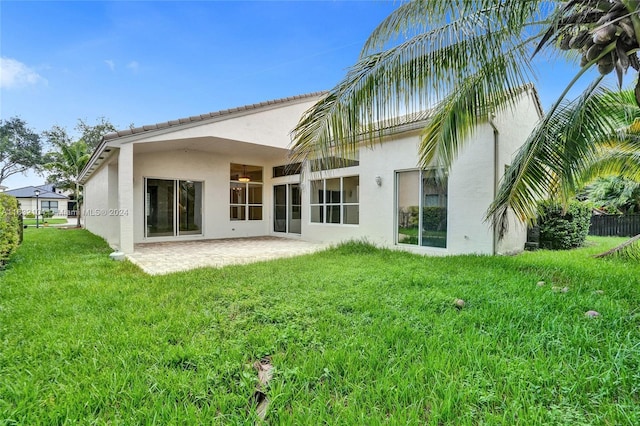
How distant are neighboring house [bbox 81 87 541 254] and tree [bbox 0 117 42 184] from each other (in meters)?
42.5

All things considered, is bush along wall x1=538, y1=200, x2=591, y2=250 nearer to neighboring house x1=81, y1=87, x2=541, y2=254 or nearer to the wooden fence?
neighboring house x1=81, y1=87, x2=541, y2=254

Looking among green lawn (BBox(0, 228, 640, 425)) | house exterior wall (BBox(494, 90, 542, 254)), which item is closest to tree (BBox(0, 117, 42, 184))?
green lawn (BBox(0, 228, 640, 425))

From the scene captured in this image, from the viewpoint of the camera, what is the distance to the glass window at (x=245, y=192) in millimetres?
16125

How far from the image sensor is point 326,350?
3.36 meters

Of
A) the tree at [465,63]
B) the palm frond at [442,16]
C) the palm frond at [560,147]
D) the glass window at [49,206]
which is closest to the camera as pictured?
the palm frond at [442,16]

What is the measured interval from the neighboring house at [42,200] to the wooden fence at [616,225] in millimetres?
55600

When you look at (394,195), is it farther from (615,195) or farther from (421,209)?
(615,195)

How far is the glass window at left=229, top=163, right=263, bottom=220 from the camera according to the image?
52.9 ft

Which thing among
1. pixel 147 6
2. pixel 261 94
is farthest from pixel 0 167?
pixel 147 6

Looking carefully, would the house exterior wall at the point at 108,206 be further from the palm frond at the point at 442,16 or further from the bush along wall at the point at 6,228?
the palm frond at the point at 442,16

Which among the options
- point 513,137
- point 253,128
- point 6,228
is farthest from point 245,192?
point 513,137

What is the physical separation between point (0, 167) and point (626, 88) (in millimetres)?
67733

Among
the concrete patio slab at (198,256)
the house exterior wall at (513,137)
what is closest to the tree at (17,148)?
the concrete patio slab at (198,256)

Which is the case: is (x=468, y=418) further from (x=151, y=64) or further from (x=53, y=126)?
(x=53, y=126)
